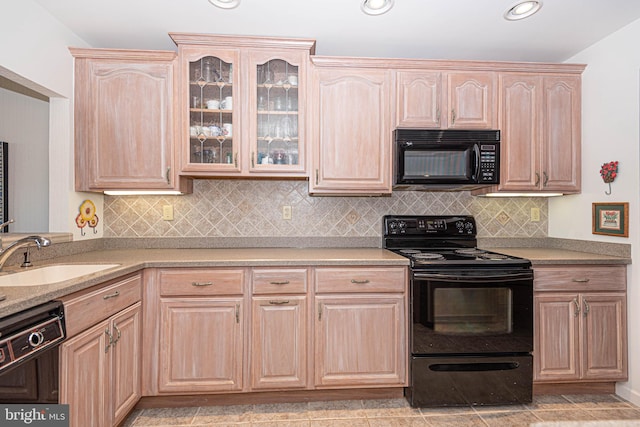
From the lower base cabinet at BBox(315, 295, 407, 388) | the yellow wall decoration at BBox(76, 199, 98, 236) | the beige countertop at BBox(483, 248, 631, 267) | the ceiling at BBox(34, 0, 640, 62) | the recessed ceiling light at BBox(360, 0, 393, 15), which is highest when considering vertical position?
the ceiling at BBox(34, 0, 640, 62)

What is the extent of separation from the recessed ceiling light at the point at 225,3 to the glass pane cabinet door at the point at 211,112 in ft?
1.40

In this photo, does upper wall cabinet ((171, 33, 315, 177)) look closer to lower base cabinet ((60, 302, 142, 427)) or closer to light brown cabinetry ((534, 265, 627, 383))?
lower base cabinet ((60, 302, 142, 427))

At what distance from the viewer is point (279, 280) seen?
7.04 feet

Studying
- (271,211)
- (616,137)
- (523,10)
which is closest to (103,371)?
(271,211)

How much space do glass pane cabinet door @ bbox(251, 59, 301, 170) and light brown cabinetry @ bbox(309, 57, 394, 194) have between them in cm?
14

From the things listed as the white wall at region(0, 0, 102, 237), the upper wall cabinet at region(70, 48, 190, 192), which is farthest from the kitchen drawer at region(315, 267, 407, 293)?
the white wall at region(0, 0, 102, 237)

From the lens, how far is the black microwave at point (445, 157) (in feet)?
7.95

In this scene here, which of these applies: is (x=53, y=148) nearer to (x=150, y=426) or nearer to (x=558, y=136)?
(x=150, y=426)

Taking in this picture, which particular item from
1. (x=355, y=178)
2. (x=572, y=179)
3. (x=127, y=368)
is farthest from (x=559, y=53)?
(x=127, y=368)

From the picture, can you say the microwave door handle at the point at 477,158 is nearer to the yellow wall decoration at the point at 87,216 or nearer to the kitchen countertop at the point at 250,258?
the kitchen countertop at the point at 250,258

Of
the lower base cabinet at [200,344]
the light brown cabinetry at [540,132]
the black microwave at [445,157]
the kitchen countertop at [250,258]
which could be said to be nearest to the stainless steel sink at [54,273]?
the kitchen countertop at [250,258]

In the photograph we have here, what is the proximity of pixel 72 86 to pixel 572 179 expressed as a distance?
3.49 m

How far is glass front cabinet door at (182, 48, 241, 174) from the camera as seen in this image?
238 cm

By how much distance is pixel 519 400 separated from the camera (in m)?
2.16
